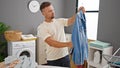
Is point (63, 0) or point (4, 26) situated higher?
point (63, 0)

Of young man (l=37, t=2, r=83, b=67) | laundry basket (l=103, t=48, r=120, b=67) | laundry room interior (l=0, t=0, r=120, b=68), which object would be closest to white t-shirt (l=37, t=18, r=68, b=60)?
young man (l=37, t=2, r=83, b=67)

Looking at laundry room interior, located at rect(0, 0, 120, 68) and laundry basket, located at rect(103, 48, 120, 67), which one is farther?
laundry room interior, located at rect(0, 0, 120, 68)

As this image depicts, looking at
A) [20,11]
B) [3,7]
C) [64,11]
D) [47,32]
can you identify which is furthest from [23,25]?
[47,32]

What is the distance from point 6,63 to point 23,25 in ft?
8.62

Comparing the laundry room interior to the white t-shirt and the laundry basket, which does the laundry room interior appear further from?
the laundry basket

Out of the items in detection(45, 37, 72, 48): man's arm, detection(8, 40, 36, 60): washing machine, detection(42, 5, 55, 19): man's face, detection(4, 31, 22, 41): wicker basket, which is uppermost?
detection(42, 5, 55, 19): man's face

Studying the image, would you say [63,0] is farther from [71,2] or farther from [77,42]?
[77,42]

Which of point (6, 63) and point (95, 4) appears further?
point (95, 4)

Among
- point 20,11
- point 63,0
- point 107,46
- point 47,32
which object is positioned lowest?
point 107,46

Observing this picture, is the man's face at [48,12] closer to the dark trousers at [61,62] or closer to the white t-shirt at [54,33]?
the white t-shirt at [54,33]

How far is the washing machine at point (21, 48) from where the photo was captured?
344 centimetres

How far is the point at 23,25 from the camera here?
414 centimetres

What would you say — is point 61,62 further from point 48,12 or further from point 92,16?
point 92,16

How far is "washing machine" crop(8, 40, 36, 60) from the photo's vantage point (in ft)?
11.3
